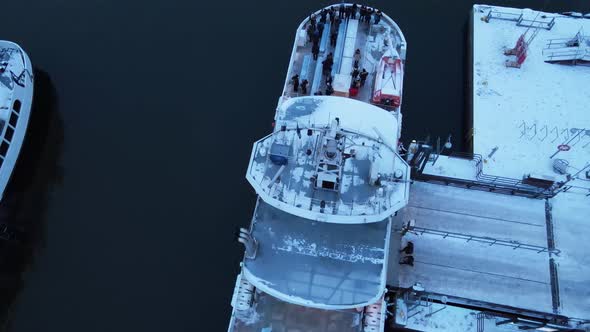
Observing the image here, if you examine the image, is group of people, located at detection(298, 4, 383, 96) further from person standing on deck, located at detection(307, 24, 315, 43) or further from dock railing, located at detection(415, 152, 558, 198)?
dock railing, located at detection(415, 152, 558, 198)

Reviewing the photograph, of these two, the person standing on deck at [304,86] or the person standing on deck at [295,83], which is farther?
the person standing on deck at [295,83]

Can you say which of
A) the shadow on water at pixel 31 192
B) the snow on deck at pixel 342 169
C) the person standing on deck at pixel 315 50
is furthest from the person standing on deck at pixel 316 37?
the shadow on water at pixel 31 192

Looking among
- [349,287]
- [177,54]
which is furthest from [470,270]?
[177,54]

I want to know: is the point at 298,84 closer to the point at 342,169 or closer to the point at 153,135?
the point at 342,169

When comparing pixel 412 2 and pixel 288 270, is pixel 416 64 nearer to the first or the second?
pixel 412 2

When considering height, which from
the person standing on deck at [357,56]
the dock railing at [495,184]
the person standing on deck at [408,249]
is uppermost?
the person standing on deck at [357,56]

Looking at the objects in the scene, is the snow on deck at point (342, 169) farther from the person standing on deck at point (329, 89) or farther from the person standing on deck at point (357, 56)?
the person standing on deck at point (357, 56)
